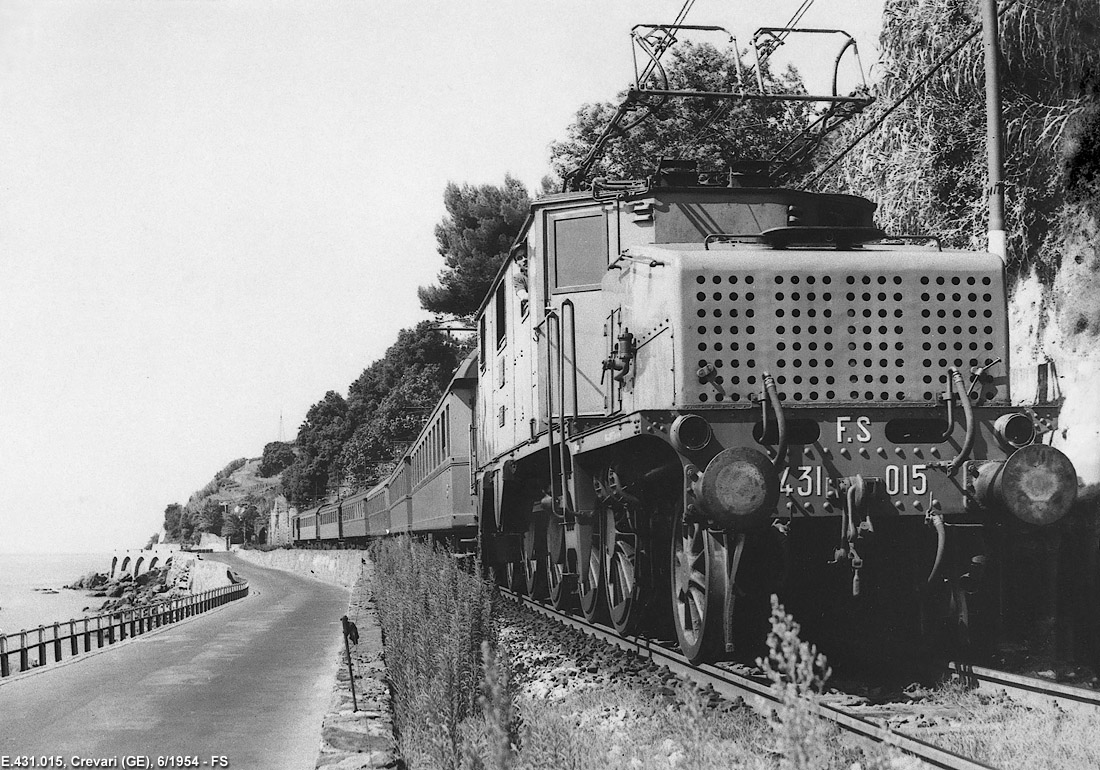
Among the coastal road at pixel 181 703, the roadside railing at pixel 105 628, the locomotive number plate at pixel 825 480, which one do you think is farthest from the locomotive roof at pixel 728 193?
the roadside railing at pixel 105 628

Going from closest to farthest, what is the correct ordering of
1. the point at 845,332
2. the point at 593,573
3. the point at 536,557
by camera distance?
the point at 845,332, the point at 593,573, the point at 536,557

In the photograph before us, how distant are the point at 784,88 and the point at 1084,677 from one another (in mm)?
23142

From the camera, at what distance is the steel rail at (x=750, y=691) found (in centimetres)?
518

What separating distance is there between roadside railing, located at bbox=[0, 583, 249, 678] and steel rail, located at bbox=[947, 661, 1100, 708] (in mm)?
10009

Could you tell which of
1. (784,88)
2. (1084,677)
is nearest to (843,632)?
(1084,677)

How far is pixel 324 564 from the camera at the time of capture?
49.2 meters

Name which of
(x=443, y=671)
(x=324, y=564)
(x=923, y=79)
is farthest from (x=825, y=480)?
(x=324, y=564)

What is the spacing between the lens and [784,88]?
2870 centimetres

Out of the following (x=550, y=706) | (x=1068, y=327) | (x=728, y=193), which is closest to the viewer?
(x=550, y=706)

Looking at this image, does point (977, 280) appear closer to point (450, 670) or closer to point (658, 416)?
point (658, 416)

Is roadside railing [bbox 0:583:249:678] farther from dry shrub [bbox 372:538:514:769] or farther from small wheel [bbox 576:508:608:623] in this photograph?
small wheel [bbox 576:508:608:623]

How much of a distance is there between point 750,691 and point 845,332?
2422 mm

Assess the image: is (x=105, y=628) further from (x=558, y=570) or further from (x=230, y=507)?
(x=230, y=507)

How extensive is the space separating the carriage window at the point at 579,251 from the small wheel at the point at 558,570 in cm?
222
